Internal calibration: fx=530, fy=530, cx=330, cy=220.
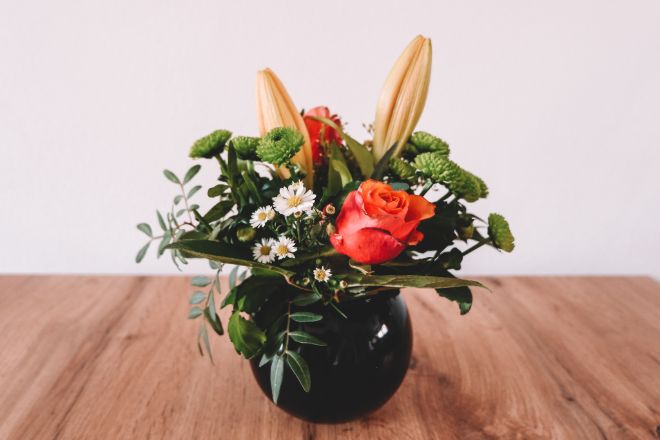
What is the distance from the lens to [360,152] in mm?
585

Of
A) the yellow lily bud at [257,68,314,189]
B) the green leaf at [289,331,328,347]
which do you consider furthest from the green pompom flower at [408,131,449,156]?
the green leaf at [289,331,328,347]

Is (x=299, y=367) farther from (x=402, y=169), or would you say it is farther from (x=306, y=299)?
(x=402, y=169)

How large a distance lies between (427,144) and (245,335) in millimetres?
291

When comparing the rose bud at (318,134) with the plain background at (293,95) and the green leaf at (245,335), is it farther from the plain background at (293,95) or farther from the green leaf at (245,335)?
the plain background at (293,95)

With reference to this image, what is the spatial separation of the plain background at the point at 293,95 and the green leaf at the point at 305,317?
72 centimetres

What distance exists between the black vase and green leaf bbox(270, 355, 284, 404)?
0.09 feet

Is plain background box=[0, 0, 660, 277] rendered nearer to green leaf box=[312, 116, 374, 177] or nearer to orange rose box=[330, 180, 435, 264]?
green leaf box=[312, 116, 374, 177]

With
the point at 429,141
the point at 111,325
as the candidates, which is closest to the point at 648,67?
the point at 429,141

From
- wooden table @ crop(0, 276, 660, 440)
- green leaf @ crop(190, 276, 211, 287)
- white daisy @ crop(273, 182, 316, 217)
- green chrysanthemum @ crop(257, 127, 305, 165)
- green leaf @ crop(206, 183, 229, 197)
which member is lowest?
wooden table @ crop(0, 276, 660, 440)

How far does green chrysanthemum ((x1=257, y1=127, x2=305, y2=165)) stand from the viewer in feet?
1.65

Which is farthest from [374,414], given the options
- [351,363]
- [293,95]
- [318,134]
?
[293,95]

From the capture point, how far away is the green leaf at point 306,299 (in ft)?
1.78

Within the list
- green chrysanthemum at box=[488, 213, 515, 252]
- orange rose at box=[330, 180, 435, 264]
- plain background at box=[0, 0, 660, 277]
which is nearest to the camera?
orange rose at box=[330, 180, 435, 264]

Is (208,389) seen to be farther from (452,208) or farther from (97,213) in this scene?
(97,213)
